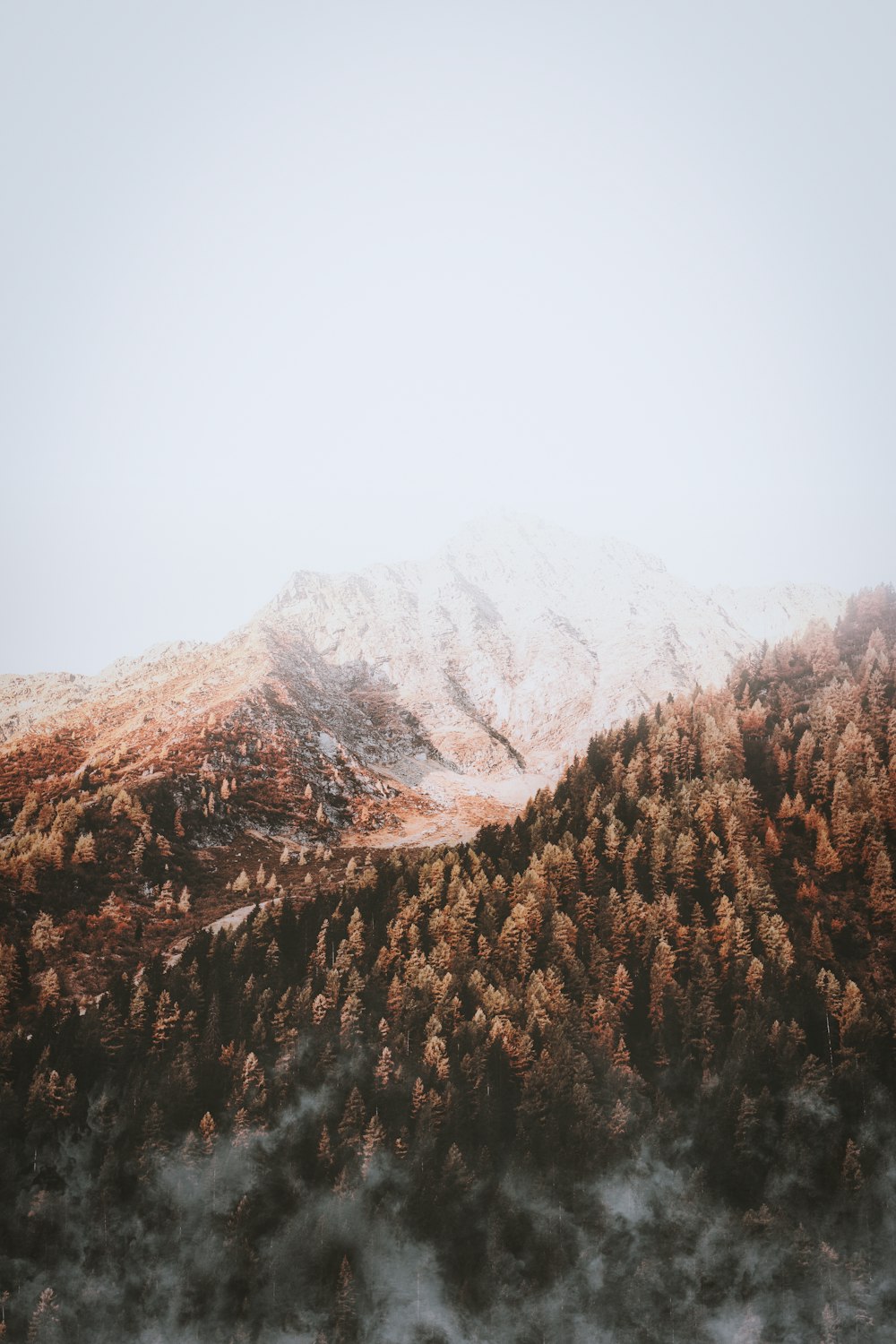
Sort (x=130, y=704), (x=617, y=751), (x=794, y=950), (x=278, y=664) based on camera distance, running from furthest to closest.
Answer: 1. (x=278, y=664)
2. (x=130, y=704)
3. (x=617, y=751)
4. (x=794, y=950)

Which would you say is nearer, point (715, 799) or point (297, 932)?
point (297, 932)

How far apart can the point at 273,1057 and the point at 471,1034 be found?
22.1 meters

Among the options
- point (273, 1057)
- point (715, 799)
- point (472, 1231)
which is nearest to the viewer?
point (472, 1231)

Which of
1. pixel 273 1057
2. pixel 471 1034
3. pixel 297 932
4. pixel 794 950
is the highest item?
pixel 297 932

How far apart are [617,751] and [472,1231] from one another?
73273 millimetres

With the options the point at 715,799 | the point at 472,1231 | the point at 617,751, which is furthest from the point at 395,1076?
the point at 617,751

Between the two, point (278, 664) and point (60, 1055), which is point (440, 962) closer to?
point (60, 1055)

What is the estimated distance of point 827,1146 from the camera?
70.2 metres

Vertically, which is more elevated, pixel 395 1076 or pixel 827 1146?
pixel 395 1076

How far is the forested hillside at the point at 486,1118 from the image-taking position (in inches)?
2525

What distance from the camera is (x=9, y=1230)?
61.1 metres

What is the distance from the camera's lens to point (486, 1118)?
72688 millimetres

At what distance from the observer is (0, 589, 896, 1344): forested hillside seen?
64.1 metres

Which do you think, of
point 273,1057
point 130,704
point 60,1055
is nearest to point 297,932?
point 273,1057
